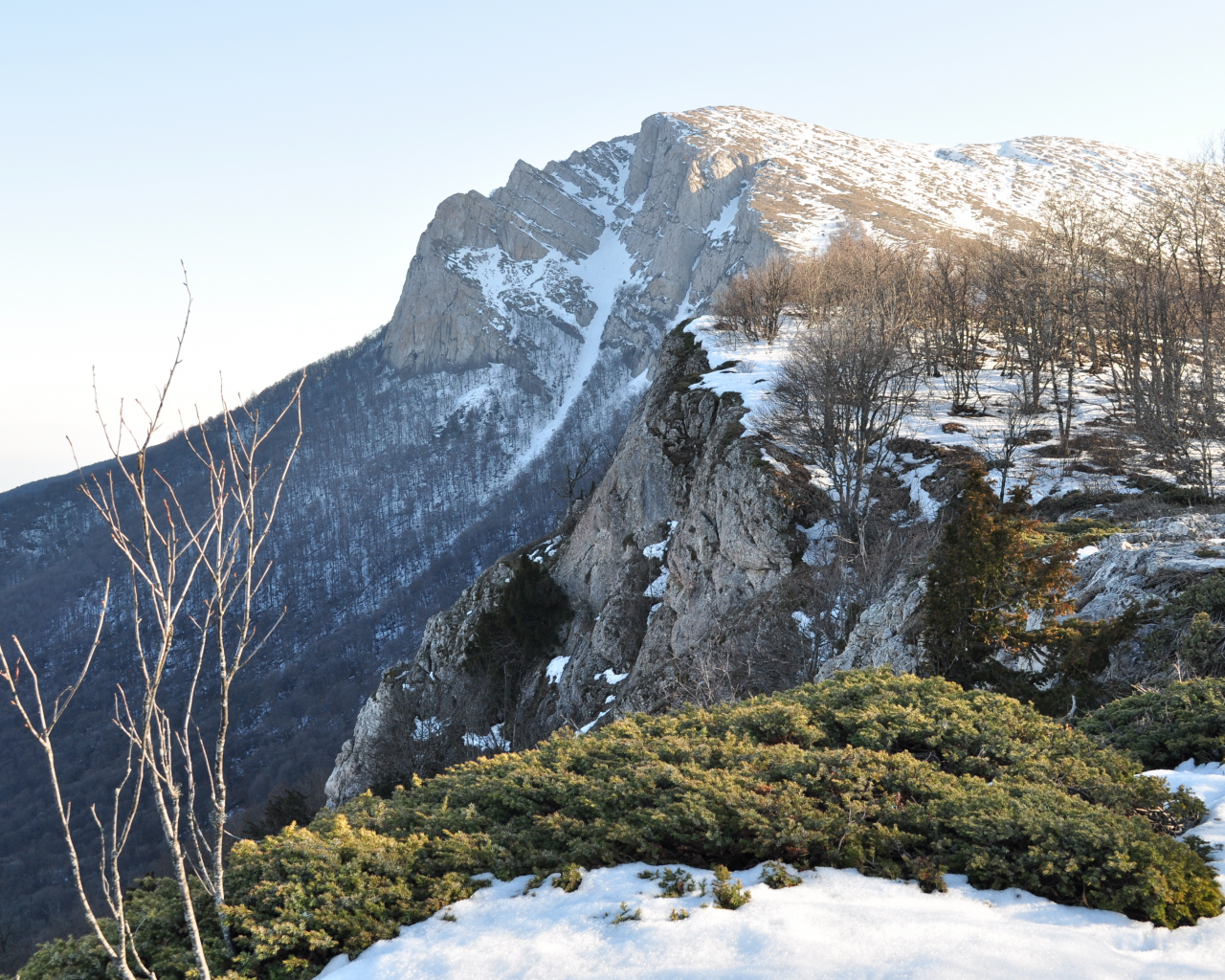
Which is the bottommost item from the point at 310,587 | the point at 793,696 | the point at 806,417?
the point at 310,587

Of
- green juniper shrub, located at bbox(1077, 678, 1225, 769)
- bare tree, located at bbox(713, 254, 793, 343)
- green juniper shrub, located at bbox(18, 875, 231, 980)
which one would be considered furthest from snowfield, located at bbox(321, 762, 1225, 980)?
bare tree, located at bbox(713, 254, 793, 343)

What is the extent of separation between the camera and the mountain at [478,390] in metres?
84.9

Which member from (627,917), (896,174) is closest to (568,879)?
(627,917)

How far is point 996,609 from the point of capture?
8.56 meters

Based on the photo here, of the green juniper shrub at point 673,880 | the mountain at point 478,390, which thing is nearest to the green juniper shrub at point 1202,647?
the green juniper shrub at point 673,880

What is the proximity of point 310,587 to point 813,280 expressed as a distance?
340 feet

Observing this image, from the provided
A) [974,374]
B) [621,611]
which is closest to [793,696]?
[621,611]

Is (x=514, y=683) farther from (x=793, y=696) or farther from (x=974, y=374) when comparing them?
(x=793, y=696)

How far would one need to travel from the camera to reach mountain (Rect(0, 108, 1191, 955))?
84875 mm

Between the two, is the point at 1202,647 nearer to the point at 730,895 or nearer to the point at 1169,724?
the point at 1169,724

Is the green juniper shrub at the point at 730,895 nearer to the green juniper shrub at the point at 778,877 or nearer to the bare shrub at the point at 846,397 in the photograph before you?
the green juniper shrub at the point at 778,877

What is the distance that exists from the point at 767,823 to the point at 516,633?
2681 cm

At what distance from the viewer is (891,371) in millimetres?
20969

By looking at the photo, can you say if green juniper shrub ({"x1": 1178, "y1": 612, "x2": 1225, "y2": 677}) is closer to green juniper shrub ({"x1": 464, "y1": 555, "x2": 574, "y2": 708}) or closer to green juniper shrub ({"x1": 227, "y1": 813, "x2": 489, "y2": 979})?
green juniper shrub ({"x1": 227, "y1": 813, "x2": 489, "y2": 979})
